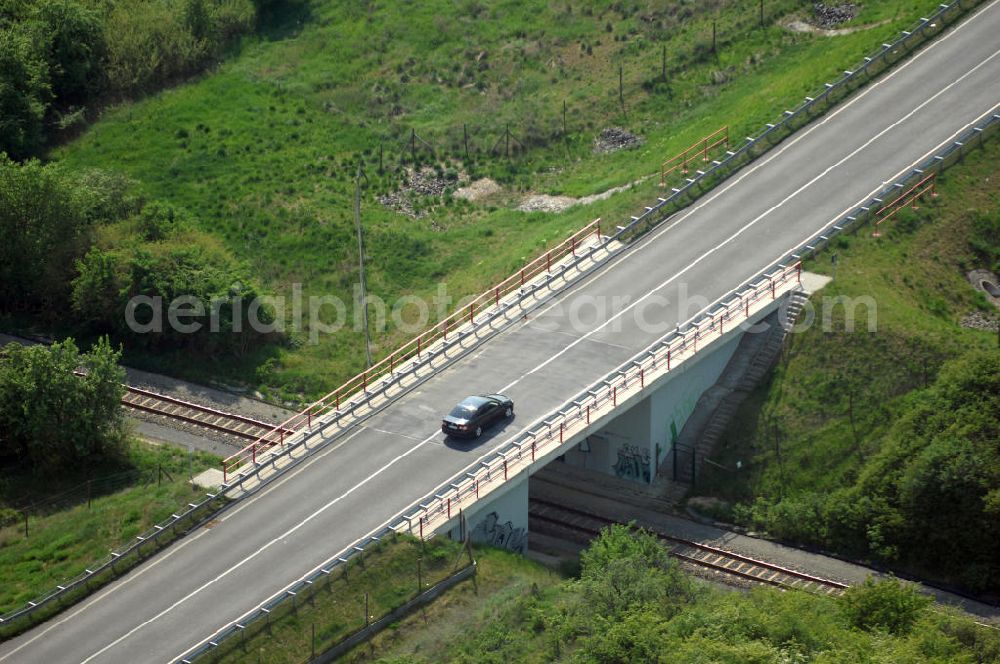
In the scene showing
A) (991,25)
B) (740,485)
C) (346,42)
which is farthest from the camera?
(346,42)

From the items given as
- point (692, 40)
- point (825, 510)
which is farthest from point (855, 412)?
point (692, 40)

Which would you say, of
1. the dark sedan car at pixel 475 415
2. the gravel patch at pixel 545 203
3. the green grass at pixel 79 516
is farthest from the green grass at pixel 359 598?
the gravel patch at pixel 545 203

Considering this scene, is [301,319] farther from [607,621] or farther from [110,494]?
[607,621]

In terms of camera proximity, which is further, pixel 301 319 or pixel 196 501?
pixel 301 319

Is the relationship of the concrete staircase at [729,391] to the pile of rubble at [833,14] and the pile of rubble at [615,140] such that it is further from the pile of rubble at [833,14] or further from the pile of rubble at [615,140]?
the pile of rubble at [833,14]

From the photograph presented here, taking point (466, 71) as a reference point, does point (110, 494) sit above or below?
below

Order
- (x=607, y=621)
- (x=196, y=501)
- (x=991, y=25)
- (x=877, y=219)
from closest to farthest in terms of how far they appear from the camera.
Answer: (x=607, y=621) → (x=196, y=501) → (x=877, y=219) → (x=991, y=25)
